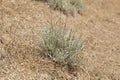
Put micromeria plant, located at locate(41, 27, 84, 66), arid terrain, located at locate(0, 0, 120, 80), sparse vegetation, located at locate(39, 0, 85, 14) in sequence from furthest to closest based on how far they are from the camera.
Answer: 1. sparse vegetation, located at locate(39, 0, 85, 14)
2. micromeria plant, located at locate(41, 27, 84, 66)
3. arid terrain, located at locate(0, 0, 120, 80)

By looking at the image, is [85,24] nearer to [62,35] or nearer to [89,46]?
[89,46]

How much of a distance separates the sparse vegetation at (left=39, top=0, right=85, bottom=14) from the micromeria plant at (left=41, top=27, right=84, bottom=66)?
1994mm

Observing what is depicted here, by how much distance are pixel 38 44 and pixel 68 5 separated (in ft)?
7.96

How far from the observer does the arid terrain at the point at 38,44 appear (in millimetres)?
4109

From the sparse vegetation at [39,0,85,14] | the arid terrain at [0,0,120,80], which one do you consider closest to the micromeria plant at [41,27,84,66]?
the arid terrain at [0,0,120,80]

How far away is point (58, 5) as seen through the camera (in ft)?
21.5

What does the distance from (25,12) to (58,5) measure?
1133 mm

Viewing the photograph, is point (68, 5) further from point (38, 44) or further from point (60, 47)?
point (60, 47)

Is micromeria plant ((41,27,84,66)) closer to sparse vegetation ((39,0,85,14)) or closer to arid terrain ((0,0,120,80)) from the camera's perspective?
arid terrain ((0,0,120,80))

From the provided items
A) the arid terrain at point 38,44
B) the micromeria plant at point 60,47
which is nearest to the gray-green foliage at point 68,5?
the arid terrain at point 38,44

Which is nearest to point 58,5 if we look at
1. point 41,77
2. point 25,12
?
point 25,12

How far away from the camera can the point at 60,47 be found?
4.49 meters

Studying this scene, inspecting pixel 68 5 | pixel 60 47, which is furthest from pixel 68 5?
pixel 60 47

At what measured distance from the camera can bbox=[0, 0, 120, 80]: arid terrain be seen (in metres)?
4.11
